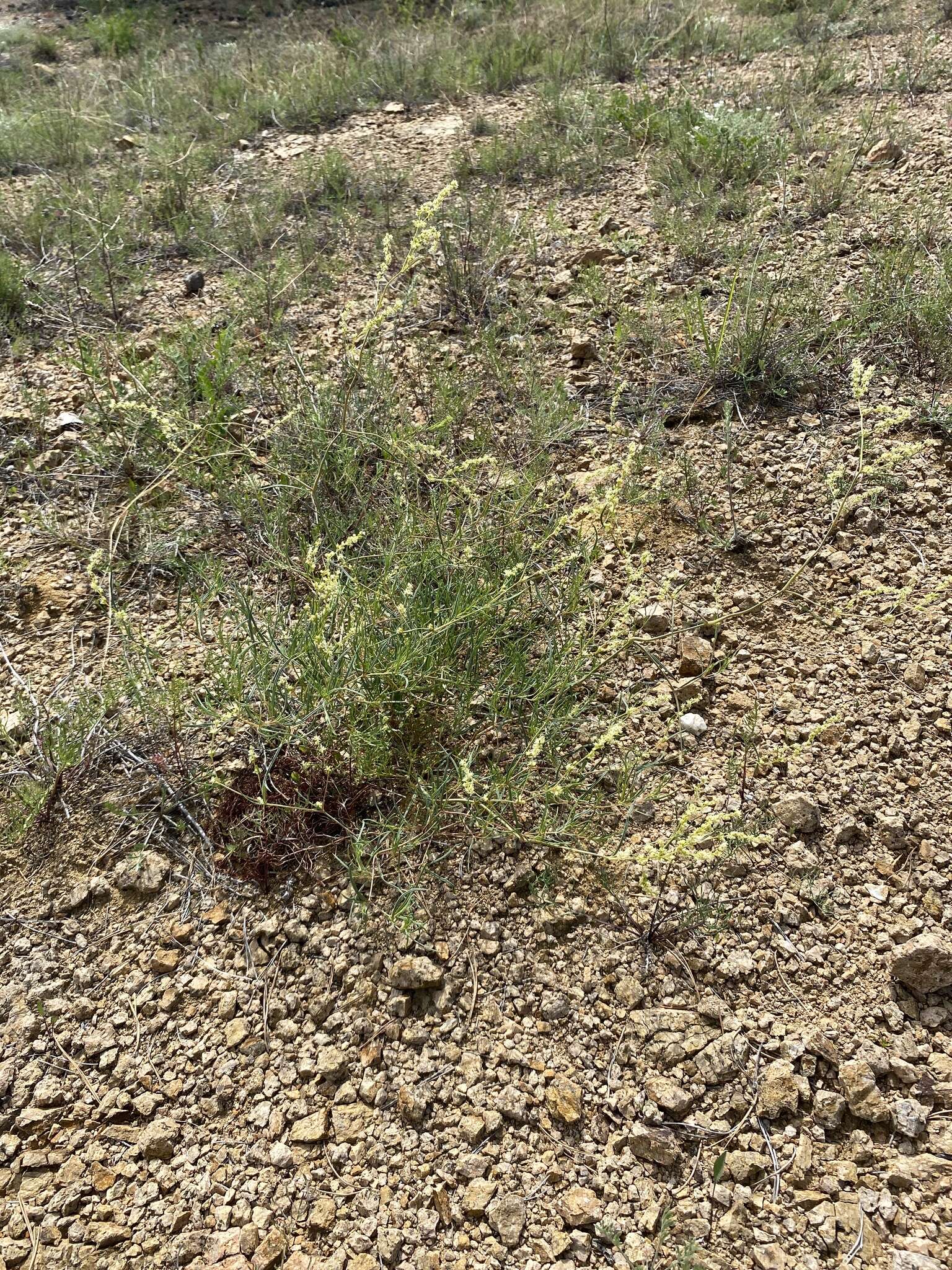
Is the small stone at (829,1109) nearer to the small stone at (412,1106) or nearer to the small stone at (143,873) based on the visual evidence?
the small stone at (412,1106)

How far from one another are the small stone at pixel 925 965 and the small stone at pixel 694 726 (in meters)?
0.67

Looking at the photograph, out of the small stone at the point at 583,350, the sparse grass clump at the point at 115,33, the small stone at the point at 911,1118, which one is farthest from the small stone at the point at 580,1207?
the sparse grass clump at the point at 115,33

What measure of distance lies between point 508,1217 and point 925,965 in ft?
3.29

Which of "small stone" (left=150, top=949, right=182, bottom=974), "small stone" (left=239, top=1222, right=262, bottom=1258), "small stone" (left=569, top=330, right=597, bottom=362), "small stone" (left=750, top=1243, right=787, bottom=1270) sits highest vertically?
"small stone" (left=569, top=330, right=597, bottom=362)

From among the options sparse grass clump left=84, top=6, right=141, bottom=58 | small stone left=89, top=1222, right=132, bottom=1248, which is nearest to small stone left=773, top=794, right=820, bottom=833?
small stone left=89, top=1222, right=132, bottom=1248

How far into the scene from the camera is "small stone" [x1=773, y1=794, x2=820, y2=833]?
77.7 inches

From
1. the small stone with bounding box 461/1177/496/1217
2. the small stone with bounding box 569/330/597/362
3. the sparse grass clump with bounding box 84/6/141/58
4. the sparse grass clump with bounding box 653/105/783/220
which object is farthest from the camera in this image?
the sparse grass clump with bounding box 84/6/141/58

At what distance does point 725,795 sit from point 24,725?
6.08 feet

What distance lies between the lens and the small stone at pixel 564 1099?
1631 millimetres

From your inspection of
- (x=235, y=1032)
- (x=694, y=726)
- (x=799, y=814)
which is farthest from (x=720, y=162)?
(x=235, y=1032)

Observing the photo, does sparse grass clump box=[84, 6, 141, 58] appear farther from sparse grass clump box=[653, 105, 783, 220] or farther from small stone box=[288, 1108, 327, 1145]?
small stone box=[288, 1108, 327, 1145]

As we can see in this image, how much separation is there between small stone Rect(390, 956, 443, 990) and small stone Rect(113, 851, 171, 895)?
2.00 feet

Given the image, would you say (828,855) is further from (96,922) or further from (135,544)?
(135,544)

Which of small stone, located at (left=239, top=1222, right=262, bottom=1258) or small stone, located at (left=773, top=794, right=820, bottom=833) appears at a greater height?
small stone, located at (left=773, top=794, right=820, bottom=833)
